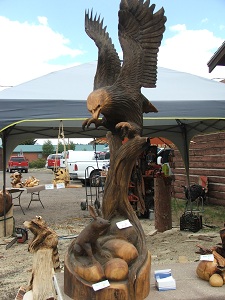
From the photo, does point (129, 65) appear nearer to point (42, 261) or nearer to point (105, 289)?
point (105, 289)

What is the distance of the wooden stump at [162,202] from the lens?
5691mm

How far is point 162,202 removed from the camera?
5.72 meters

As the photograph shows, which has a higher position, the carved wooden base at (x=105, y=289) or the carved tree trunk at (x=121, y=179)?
the carved tree trunk at (x=121, y=179)

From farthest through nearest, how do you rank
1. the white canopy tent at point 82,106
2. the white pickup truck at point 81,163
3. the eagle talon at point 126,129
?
the white pickup truck at point 81,163
the white canopy tent at point 82,106
the eagle talon at point 126,129

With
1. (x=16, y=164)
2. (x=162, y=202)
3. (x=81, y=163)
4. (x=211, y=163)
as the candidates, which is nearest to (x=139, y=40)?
(x=162, y=202)

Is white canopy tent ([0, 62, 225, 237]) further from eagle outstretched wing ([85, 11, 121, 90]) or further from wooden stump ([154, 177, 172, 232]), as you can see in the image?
eagle outstretched wing ([85, 11, 121, 90])

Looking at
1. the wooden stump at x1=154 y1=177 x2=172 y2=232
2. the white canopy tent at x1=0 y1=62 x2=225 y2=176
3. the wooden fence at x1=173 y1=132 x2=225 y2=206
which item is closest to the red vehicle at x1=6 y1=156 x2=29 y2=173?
the wooden fence at x1=173 y1=132 x2=225 y2=206

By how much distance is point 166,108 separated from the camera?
4.76 meters

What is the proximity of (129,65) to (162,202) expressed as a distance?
367 cm

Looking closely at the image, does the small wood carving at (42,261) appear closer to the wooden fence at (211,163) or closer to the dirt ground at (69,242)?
the dirt ground at (69,242)

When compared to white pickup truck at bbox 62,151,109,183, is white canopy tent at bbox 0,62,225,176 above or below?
above

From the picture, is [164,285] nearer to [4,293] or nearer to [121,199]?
[121,199]

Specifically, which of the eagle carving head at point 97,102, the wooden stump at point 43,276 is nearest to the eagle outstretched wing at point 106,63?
the eagle carving head at point 97,102

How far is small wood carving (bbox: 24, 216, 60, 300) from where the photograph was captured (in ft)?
8.95
